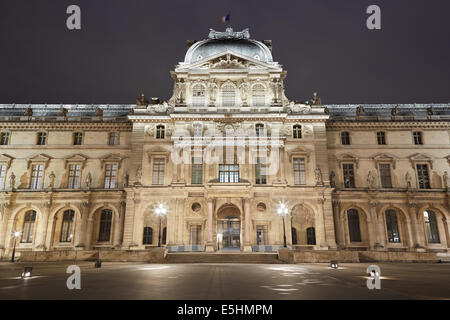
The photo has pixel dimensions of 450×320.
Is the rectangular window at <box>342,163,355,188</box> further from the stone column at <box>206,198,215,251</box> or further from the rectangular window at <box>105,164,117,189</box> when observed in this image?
the rectangular window at <box>105,164,117,189</box>

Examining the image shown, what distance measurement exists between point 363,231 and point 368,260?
998 centimetres

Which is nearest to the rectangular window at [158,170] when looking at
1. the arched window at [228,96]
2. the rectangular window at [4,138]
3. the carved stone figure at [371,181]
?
the arched window at [228,96]

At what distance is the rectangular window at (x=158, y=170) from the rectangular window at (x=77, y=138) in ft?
38.7

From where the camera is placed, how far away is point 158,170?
39.2 m

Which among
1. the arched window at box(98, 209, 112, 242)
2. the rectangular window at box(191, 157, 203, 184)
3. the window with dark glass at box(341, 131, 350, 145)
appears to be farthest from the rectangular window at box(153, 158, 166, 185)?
the window with dark glass at box(341, 131, 350, 145)

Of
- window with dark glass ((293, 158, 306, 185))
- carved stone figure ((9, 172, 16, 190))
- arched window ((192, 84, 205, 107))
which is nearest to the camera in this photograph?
window with dark glass ((293, 158, 306, 185))

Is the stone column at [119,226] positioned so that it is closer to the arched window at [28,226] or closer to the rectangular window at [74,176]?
the rectangular window at [74,176]

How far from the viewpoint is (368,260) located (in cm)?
2991

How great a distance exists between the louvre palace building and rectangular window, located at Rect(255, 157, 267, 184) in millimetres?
130

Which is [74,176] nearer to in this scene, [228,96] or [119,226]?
[119,226]

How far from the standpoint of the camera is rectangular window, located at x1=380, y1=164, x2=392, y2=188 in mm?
40906
